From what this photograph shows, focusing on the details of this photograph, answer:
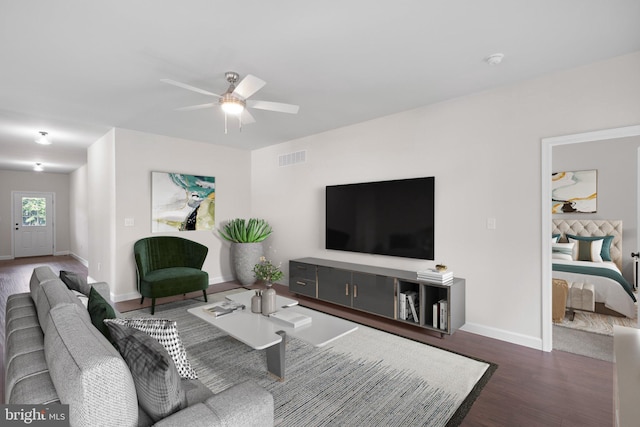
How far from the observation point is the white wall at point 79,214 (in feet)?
25.7

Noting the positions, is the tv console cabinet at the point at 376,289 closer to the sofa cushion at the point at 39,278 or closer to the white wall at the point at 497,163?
the white wall at the point at 497,163

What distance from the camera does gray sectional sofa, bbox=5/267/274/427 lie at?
101 centimetres

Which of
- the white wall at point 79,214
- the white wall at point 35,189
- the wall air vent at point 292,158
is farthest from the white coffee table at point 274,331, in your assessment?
the white wall at point 35,189

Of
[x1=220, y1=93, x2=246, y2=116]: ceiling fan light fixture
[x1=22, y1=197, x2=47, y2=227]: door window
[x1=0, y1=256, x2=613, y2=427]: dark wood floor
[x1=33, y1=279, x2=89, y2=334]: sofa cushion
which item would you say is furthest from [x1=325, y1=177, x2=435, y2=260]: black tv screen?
[x1=22, y1=197, x2=47, y2=227]: door window

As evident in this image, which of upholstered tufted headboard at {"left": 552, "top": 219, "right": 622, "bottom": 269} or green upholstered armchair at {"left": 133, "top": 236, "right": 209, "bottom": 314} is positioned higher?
upholstered tufted headboard at {"left": 552, "top": 219, "right": 622, "bottom": 269}

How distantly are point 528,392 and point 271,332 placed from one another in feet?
6.34

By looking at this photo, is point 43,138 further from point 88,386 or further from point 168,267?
point 88,386

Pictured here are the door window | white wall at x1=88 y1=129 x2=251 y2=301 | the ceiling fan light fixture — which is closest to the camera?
the ceiling fan light fixture

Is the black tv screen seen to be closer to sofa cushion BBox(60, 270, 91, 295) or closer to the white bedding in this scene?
the white bedding

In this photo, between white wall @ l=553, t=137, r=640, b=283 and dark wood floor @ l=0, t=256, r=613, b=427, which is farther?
white wall @ l=553, t=137, r=640, b=283

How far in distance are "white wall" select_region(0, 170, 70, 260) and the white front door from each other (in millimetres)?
116

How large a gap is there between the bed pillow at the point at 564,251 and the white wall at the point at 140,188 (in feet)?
17.7

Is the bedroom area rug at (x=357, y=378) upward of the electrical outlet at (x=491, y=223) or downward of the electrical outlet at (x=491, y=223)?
downward

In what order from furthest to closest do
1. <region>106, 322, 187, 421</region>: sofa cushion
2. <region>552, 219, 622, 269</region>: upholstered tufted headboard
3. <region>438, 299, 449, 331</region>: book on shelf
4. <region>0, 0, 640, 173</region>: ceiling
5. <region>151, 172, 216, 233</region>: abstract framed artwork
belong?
<region>151, 172, 216, 233</region>: abstract framed artwork, <region>552, 219, 622, 269</region>: upholstered tufted headboard, <region>438, 299, 449, 331</region>: book on shelf, <region>0, 0, 640, 173</region>: ceiling, <region>106, 322, 187, 421</region>: sofa cushion
